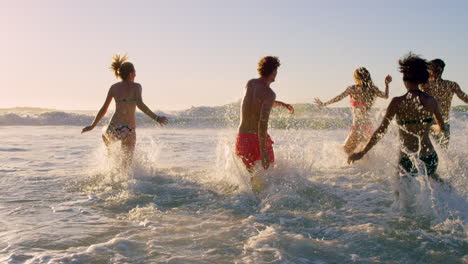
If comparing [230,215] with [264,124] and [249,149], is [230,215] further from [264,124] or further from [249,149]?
[264,124]

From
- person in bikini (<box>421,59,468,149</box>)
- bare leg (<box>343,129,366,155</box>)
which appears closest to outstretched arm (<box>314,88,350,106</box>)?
bare leg (<box>343,129,366,155</box>)

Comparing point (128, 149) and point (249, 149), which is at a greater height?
point (249, 149)

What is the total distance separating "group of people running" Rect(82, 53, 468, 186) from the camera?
14.2ft

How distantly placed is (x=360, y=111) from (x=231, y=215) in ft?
12.7

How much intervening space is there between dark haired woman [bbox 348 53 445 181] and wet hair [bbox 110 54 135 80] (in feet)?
12.7

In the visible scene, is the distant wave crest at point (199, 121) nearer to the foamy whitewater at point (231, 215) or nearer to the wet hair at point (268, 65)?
the foamy whitewater at point (231, 215)

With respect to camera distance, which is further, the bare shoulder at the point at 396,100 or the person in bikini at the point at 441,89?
the person in bikini at the point at 441,89

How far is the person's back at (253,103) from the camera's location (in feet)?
17.1

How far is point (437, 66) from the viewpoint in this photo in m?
6.43

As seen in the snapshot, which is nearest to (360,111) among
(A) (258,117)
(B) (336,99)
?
(B) (336,99)

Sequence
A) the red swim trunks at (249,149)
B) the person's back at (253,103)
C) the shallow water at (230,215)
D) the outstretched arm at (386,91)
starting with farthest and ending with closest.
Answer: the outstretched arm at (386,91) < the red swim trunks at (249,149) < the person's back at (253,103) < the shallow water at (230,215)

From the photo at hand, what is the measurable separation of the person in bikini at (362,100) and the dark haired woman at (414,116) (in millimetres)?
3018

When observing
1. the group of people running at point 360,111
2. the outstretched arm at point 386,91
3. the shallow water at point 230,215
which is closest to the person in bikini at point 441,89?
the group of people running at point 360,111

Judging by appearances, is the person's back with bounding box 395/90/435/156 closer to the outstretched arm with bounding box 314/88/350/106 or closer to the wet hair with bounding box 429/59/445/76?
the wet hair with bounding box 429/59/445/76
